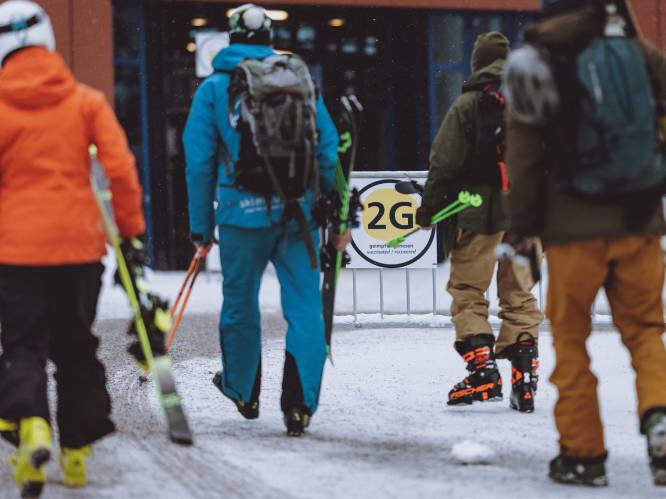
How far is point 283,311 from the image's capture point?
6727 mm

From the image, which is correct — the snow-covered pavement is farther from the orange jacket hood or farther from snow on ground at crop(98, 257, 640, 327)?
snow on ground at crop(98, 257, 640, 327)

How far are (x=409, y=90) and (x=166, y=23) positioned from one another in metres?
3.55

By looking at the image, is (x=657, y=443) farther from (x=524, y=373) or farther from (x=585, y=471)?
(x=524, y=373)

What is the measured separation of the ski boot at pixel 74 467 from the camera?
5.48m

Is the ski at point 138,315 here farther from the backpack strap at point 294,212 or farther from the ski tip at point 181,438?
the backpack strap at point 294,212

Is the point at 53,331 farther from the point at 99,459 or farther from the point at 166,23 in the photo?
the point at 166,23

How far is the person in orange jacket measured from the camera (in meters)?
5.27

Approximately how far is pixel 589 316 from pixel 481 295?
2.21 metres

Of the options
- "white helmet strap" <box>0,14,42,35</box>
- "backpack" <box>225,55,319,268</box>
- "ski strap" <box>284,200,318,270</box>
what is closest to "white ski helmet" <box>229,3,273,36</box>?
"backpack" <box>225,55,319,268</box>

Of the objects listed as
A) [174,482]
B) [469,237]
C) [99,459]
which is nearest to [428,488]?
[174,482]

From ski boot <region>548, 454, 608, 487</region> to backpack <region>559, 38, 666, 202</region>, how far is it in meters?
0.96

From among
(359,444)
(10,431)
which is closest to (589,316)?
(359,444)

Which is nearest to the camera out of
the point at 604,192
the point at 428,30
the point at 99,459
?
the point at 604,192

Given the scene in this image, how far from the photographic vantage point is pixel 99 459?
6070 millimetres
